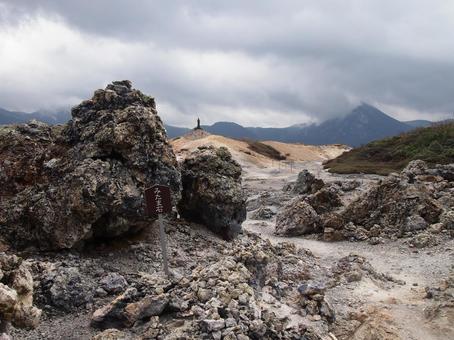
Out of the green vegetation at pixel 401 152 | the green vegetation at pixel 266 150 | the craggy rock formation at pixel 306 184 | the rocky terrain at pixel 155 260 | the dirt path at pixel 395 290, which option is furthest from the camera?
the green vegetation at pixel 266 150

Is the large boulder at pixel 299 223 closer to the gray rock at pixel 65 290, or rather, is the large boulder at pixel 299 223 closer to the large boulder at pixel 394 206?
the large boulder at pixel 394 206

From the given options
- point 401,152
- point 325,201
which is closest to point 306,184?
point 325,201

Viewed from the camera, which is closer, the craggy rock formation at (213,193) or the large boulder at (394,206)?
the craggy rock formation at (213,193)

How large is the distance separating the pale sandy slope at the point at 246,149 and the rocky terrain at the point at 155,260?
198 ft

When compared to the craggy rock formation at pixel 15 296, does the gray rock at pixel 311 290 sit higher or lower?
lower

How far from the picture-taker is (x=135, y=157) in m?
18.0

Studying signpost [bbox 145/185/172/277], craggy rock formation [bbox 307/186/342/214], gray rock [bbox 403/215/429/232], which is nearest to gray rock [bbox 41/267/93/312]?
signpost [bbox 145/185/172/277]

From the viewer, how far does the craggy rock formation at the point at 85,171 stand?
16328mm

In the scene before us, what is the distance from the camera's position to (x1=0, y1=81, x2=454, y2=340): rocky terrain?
38.5 ft

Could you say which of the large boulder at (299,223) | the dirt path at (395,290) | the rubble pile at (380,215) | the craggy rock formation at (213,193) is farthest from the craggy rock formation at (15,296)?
the large boulder at (299,223)

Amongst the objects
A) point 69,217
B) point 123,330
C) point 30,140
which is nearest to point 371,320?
point 123,330

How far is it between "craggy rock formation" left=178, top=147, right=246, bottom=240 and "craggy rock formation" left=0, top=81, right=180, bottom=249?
8.41 ft

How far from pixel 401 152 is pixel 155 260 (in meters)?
65.4

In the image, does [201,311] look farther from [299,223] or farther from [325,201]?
[325,201]
